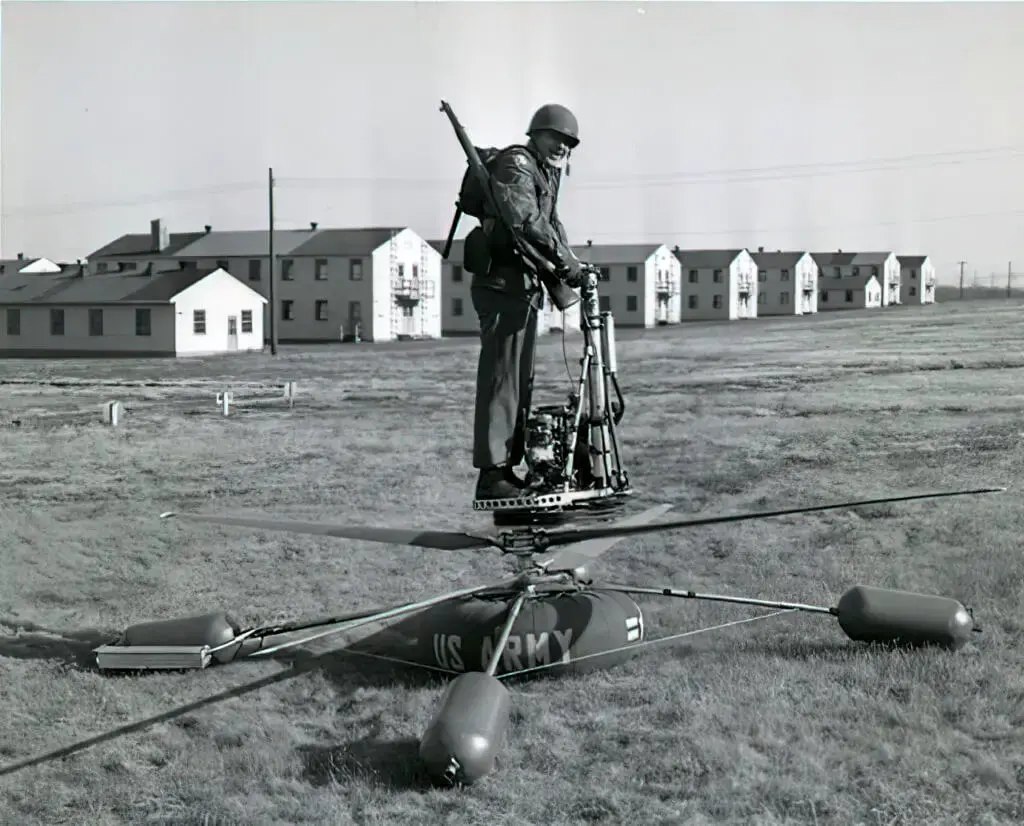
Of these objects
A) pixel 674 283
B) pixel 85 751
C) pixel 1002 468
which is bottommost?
pixel 85 751

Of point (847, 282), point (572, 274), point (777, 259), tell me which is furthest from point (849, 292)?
point (572, 274)

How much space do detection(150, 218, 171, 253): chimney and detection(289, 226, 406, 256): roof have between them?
461 cm

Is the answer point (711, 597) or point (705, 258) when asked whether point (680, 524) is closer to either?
point (711, 597)

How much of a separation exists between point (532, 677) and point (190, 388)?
36.5 ft

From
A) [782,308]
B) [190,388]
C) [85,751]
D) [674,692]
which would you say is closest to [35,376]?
[190,388]

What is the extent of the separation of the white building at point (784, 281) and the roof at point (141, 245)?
20.9m

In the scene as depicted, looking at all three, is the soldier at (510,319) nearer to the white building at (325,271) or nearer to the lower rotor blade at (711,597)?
the lower rotor blade at (711,597)

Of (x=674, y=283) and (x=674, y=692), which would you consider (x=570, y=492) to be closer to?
(x=674, y=692)

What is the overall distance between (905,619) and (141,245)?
40.7 meters

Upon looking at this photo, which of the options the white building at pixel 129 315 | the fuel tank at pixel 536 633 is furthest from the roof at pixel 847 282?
the fuel tank at pixel 536 633

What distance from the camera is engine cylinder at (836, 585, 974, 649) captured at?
527cm

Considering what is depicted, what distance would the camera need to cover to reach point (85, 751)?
483 centimetres

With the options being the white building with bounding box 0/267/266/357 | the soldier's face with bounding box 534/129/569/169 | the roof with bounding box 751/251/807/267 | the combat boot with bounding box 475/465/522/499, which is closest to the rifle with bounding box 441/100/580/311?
the soldier's face with bounding box 534/129/569/169

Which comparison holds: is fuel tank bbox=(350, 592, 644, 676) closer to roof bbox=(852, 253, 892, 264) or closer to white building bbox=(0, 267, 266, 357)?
white building bbox=(0, 267, 266, 357)
